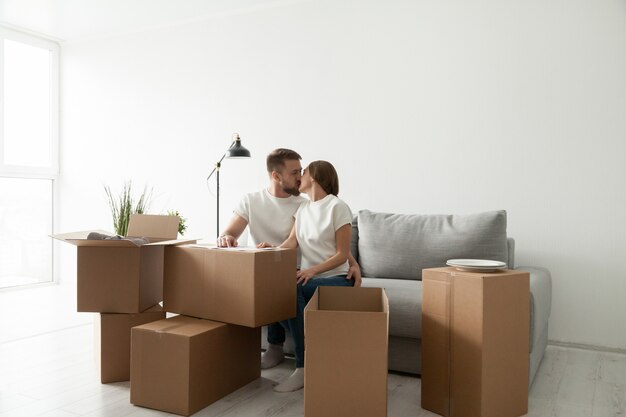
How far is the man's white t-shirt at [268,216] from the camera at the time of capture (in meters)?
2.80

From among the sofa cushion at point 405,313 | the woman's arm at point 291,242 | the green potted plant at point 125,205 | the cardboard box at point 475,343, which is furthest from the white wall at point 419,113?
the cardboard box at point 475,343

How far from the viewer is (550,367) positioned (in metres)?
2.81

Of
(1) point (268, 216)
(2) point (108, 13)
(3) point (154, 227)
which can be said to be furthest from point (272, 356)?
(2) point (108, 13)

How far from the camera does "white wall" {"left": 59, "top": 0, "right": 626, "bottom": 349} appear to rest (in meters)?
3.13

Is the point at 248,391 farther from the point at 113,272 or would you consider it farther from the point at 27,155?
the point at 27,155

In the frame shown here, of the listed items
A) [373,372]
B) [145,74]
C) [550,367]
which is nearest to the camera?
[373,372]

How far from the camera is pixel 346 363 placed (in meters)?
1.89

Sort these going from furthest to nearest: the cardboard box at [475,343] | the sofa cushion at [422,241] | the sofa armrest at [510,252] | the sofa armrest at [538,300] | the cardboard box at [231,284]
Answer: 1. the sofa armrest at [510,252]
2. the sofa cushion at [422,241]
3. the sofa armrest at [538,300]
4. the cardboard box at [231,284]
5. the cardboard box at [475,343]

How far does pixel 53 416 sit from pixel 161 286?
0.74 meters

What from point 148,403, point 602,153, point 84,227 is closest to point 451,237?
point 602,153

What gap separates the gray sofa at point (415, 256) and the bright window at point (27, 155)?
346 centimetres

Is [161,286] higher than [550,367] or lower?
higher

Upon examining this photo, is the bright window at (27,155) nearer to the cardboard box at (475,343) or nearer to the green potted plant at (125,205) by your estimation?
the green potted plant at (125,205)

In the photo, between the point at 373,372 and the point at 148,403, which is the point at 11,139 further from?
the point at 373,372
